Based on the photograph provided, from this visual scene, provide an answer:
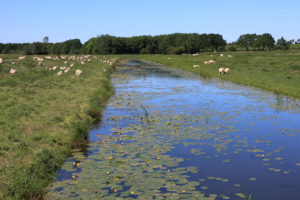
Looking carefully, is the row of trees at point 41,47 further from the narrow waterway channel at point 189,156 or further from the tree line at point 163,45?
the narrow waterway channel at point 189,156

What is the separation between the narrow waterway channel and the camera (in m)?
6.83

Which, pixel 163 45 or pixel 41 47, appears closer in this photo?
pixel 163 45

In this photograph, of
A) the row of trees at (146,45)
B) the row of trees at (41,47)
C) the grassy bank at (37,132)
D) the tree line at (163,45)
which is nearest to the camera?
the grassy bank at (37,132)

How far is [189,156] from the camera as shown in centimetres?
912

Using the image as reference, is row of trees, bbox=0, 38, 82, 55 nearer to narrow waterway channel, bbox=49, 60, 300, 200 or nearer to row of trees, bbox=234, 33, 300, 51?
row of trees, bbox=234, 33, 300, 51

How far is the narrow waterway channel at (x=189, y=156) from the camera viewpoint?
6.83 meters

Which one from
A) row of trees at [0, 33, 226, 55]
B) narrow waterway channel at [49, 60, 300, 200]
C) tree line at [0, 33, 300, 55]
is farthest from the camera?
row of trees at [0, 33, 226, 55]

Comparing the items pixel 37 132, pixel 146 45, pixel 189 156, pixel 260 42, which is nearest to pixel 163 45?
pixel 146 45

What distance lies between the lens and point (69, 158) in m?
9.11

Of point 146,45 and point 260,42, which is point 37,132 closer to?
point 260,42

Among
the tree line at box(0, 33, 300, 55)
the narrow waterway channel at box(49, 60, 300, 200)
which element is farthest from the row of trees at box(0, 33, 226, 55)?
the narrow waterway channel at box(49, 60, 300, 200)

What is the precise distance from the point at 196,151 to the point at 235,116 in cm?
592

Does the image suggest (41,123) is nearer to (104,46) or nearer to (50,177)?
(50,177)

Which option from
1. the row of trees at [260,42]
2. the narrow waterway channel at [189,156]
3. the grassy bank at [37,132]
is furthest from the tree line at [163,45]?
the grassy bank at [37,132]
